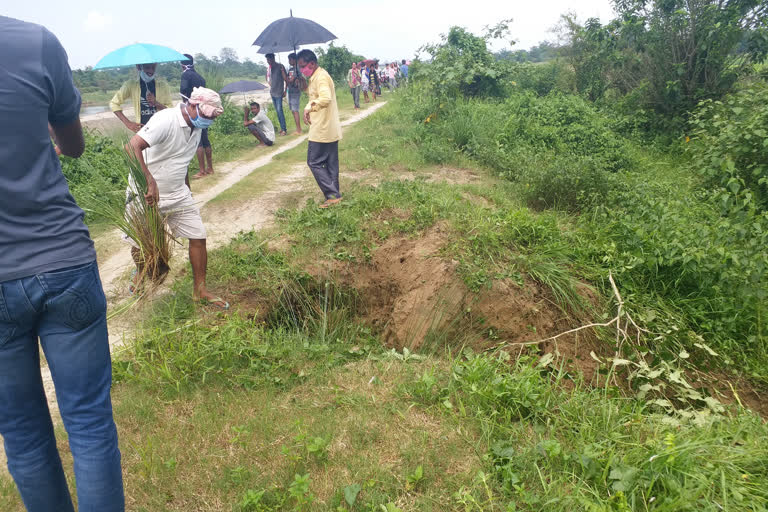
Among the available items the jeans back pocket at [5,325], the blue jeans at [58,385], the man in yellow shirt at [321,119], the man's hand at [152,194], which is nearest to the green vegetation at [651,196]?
the man in yellow shirt at [321,119]

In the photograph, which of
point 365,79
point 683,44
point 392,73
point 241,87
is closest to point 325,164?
point 683,44

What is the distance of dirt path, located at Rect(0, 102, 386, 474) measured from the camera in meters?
3.57

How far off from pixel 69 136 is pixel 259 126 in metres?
8.26

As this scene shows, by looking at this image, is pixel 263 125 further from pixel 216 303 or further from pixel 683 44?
pixel 683 44

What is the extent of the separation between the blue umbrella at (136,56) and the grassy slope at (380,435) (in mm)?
3358

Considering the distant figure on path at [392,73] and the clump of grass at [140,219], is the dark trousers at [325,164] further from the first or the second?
the distant figure on path at [392,73]

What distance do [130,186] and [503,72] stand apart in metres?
11.2

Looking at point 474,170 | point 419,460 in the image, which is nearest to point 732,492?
point 419,460

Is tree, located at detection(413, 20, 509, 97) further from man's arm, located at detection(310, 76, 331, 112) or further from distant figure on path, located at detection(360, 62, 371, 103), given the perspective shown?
man's arm, located at detection(310, 76, 331, 112)

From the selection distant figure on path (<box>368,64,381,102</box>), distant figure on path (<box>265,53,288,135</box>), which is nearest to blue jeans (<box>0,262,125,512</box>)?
distant figure on path (<box>265,53,288,135</box>)

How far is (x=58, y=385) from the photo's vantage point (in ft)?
5.58

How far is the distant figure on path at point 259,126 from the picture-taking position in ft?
32.1

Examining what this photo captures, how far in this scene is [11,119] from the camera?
153 centimetres

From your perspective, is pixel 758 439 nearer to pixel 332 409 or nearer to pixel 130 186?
pixel 332 409
